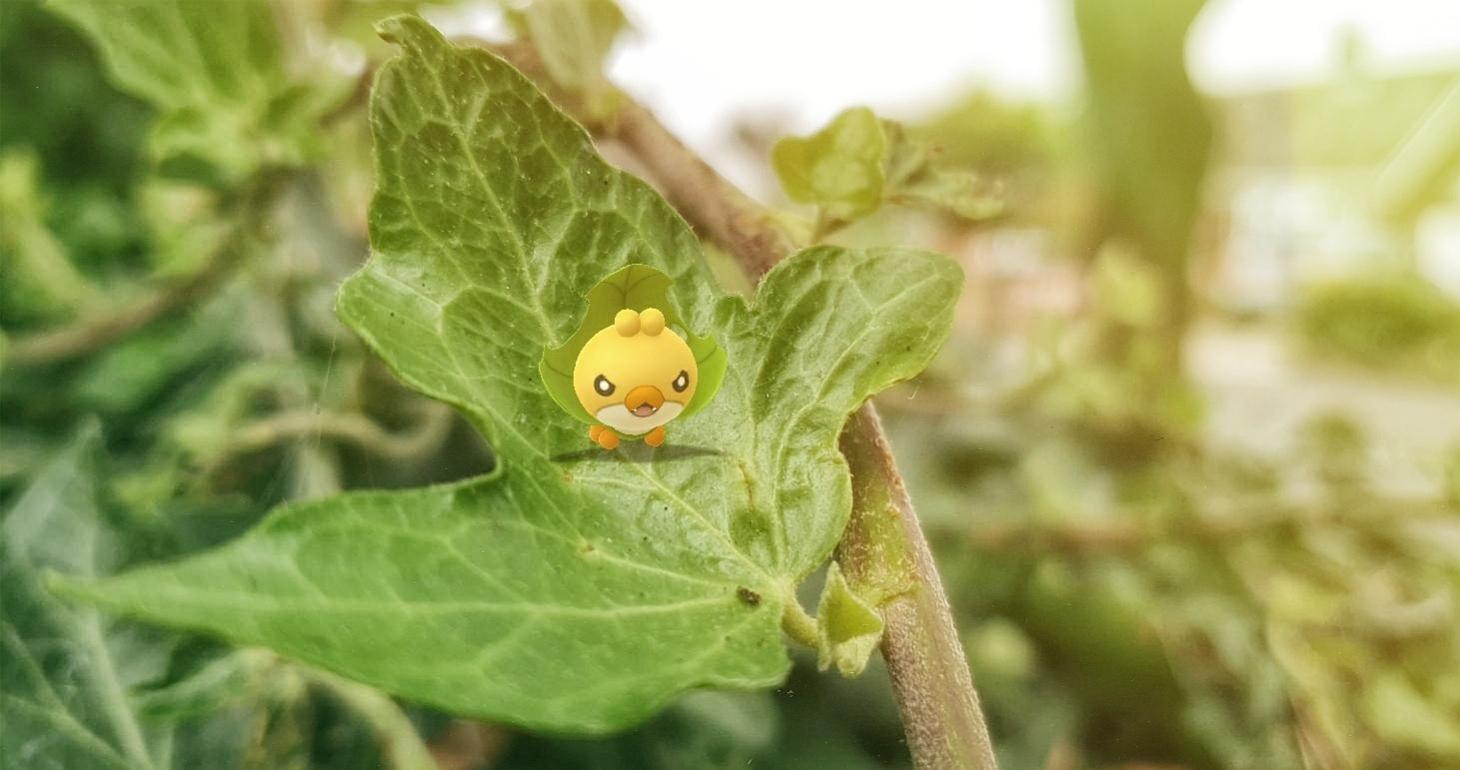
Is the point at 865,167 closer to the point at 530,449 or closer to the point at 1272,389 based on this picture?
the point at 530,449

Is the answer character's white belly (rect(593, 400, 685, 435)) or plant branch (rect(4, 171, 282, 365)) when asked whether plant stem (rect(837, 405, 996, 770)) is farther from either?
plant branch (rect(4, 171, 282, 365))

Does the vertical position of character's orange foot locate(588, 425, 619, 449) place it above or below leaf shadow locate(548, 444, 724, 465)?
above

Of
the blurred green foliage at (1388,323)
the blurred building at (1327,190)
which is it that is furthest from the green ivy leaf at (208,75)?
the blurred green foliage at (1388,323)

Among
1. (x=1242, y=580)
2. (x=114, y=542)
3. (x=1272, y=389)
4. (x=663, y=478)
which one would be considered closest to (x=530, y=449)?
(x=663, y=478)

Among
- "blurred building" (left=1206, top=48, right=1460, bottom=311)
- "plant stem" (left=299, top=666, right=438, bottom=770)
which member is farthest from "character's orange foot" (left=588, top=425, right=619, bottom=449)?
"blurred building" (left=1206, top=48, right=1460, bottom=311)

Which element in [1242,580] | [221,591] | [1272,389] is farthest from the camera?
[1272,389]

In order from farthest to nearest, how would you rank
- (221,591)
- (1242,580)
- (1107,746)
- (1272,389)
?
(1272,389) → (1242,580) → (1107,746) → (221,591)
